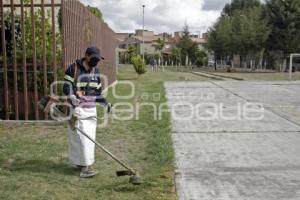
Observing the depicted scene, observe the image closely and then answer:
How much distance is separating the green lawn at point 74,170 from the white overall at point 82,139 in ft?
0.70

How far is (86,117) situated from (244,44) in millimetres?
44421

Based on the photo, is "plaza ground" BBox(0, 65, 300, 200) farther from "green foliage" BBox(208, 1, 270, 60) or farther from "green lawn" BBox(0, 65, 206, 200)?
"green foliage" BBox(208, 1, 270, 60)

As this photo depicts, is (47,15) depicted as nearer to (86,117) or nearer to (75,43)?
(75,43)

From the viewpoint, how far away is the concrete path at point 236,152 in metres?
4.91

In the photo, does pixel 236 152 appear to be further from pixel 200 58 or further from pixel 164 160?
pixel 200 58

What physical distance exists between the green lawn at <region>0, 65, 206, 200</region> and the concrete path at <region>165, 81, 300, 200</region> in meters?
0.26

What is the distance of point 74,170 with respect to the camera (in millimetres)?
5723

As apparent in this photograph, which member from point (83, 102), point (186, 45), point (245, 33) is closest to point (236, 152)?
point (83, 102)

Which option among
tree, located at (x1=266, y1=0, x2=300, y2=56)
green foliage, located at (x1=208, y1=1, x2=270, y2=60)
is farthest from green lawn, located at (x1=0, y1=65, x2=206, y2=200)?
tree, located at (x1=266, y1=0, x2=300, y2=56)

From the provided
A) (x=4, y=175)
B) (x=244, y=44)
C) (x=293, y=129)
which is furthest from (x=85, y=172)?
(x=244, y=44)

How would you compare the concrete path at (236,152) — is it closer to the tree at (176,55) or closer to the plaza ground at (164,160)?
the plaza ground at (164,160)

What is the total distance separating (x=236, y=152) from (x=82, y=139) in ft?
8.11

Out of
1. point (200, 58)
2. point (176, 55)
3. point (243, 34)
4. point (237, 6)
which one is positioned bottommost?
point (200, 58)

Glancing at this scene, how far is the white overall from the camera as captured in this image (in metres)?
5.43
